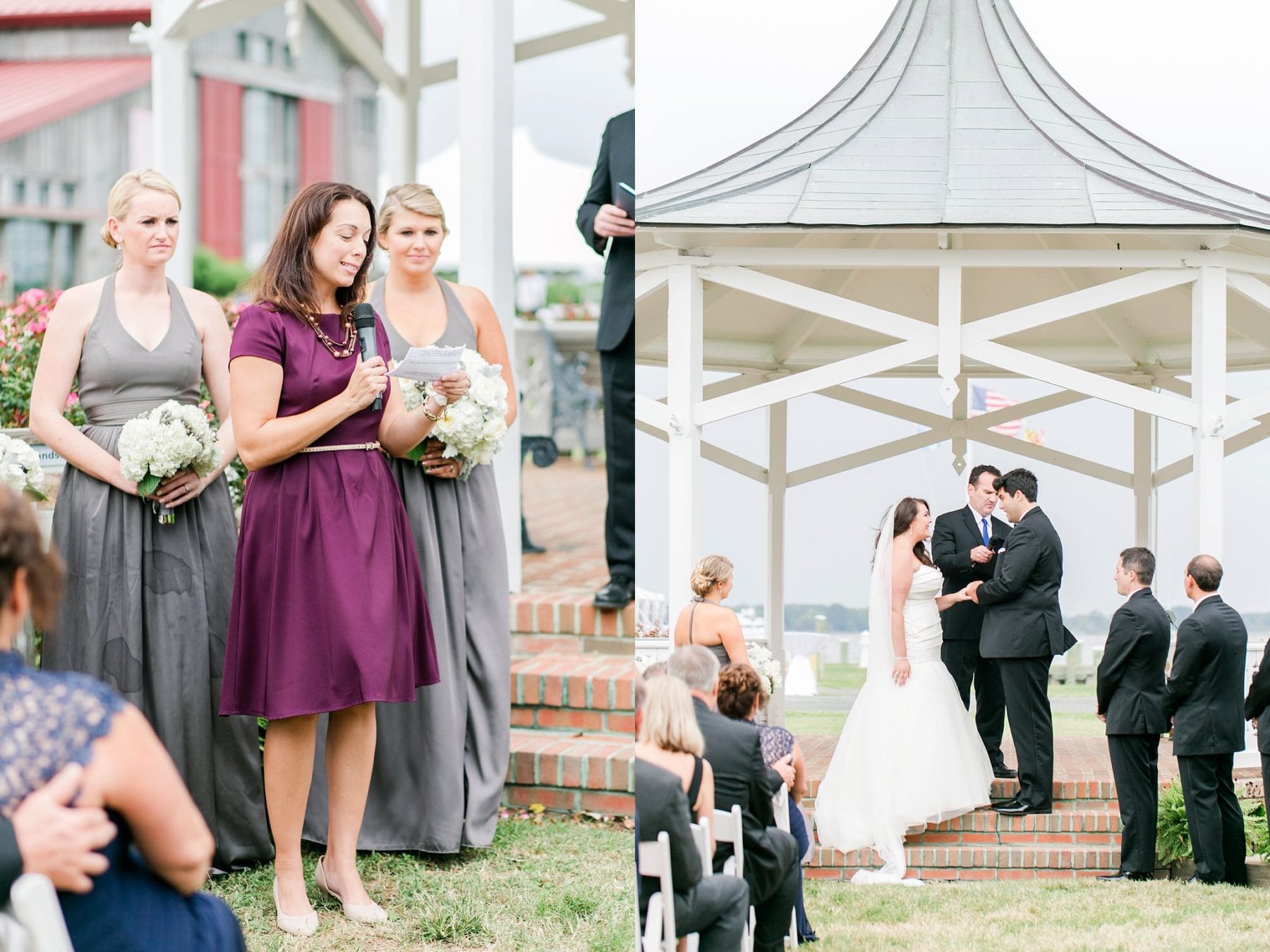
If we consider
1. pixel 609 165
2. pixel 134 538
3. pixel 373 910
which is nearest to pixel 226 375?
pixel 134 538

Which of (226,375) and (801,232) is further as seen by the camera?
(226,375)

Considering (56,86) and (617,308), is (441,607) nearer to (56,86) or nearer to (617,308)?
(617,308)

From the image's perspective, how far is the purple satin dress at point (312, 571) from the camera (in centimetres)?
284

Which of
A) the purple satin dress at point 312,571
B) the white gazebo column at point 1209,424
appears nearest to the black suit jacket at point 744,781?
the purple satin dress at point 312,571

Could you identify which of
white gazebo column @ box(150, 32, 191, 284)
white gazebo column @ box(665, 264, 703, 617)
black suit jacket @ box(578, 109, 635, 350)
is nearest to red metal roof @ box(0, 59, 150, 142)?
white gazebo column @ box(150, 32, 191, 284)

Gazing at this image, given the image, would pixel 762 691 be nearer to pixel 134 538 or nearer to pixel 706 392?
pixel 706 392

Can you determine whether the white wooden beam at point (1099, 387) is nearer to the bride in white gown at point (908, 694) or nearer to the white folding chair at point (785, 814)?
the bride in white gown at point (908, 694)

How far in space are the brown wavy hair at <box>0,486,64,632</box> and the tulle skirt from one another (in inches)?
67.1

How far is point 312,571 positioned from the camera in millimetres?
2863

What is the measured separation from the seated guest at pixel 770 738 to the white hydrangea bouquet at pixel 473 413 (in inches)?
38.6

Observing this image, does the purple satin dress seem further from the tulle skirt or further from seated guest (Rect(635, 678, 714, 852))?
the tulle skirt

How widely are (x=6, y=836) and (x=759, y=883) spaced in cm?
153

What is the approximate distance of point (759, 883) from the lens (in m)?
2.71

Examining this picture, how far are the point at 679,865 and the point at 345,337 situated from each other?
1.41 m
